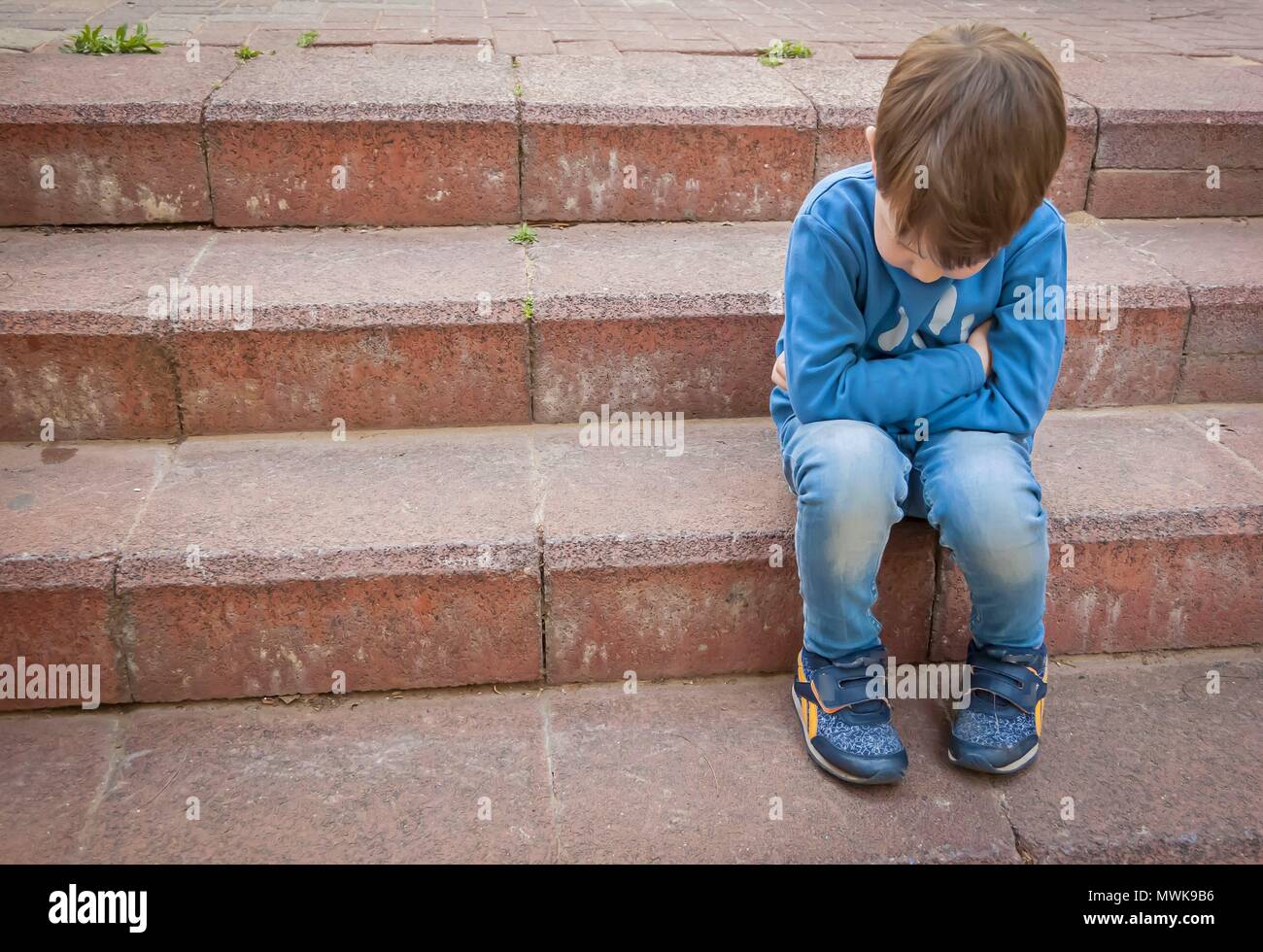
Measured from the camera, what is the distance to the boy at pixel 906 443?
171 cm

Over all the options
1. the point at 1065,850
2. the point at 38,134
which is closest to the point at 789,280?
the point at 1065,850

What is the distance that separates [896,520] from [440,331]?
101 centimetres

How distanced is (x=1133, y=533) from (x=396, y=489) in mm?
1387

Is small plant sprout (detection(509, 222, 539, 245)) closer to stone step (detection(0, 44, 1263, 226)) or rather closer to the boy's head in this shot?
stone step (detection(0, 44, 1263, 226))

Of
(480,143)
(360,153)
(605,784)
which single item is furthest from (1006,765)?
(360,153)

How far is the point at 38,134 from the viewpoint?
245 centimetres

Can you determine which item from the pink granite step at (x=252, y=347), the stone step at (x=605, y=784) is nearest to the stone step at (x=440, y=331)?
the pink granite step at (x=252, y=347)

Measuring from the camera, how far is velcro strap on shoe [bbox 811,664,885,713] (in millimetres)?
1776

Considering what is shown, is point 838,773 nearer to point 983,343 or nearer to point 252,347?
point 983,343

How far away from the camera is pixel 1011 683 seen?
1.80 metres

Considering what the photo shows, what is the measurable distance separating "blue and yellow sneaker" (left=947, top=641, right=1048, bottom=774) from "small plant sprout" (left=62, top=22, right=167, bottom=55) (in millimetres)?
2711

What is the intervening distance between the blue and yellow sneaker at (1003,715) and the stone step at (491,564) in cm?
22

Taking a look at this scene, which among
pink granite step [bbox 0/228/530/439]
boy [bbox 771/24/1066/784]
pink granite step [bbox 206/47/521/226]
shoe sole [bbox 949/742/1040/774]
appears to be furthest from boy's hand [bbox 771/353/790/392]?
pink granite step [bbox 206/47/521/226]
